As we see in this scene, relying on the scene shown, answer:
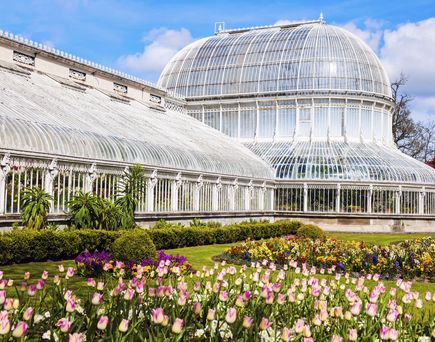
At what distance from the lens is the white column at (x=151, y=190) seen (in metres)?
26.7

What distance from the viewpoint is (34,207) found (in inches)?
730

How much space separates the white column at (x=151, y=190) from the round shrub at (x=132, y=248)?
33.0 ft

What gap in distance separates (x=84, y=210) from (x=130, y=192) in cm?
366

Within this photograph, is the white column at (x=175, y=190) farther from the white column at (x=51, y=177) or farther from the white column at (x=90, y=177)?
the white column at (x=51, y=177)

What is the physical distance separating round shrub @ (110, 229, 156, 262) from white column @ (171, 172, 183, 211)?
11799mm

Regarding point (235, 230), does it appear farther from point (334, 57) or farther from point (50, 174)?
point (334, 57)

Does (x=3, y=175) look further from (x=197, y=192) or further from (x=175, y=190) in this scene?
(x=197, y=192)

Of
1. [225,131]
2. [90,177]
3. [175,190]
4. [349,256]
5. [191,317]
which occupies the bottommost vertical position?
[349,256]

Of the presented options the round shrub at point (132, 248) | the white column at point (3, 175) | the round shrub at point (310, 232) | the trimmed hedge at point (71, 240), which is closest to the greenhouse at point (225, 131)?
the white column at point (3, 175)

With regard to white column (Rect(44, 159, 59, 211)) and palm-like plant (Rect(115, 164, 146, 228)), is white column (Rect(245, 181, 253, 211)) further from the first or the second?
white column (Rect(44, 159, 59, 211))

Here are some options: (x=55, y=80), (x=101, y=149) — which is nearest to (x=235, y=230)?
(x=101, y=149)

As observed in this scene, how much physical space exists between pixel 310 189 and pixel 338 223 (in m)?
2.79

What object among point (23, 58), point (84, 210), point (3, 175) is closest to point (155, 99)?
point (23, 58)

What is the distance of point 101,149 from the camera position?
77.7 feet
